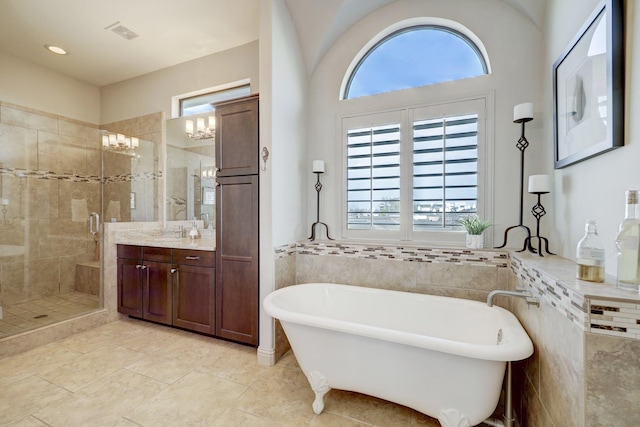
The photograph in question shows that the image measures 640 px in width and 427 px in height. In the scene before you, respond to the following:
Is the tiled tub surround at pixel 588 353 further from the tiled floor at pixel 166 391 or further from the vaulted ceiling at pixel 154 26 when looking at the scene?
the vaulted ceiling at pixel 154 26

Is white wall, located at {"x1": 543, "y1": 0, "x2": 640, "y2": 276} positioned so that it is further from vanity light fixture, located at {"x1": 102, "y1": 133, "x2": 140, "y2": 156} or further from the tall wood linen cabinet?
vanity light fixture, located at {"x1": 102, "y1": 133, "x2": 140, "y2": 156}

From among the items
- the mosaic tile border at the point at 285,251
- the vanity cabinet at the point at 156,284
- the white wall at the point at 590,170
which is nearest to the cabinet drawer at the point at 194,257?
the vanity cabinet at the point at 156,284

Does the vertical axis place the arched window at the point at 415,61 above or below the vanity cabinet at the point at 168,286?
above

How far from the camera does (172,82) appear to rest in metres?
3.49

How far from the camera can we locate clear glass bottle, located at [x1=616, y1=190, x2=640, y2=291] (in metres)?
0.89

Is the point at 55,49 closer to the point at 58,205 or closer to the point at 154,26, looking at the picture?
the point at 154,26

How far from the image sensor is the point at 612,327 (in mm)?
843

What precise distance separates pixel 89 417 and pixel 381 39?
3563mm

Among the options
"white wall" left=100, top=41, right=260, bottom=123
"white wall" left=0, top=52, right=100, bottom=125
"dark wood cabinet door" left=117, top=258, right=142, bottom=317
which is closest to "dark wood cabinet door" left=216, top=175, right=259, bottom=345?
"dark wood cabinet door" left=117, top=258, right=142, bottom=317

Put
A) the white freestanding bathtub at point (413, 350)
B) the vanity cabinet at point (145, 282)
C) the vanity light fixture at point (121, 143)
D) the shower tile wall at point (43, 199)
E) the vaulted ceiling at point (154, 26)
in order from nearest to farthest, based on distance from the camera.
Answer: the white freestanding bathtub at point (413, 350) → the vaulted ceiling at point (154, 26) → the vanity cabinet at point (145, 282) → the shower tile wall at point (43, 199) → the vanity light fixture at point (121, 143)

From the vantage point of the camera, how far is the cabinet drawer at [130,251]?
2.89 m

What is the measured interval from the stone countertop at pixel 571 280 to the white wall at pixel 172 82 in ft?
9.77

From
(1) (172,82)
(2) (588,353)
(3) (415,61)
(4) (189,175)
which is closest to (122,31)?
(1) (172,82)

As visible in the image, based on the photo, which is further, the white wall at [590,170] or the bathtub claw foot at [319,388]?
the bathtub claw foot at [319,388]
